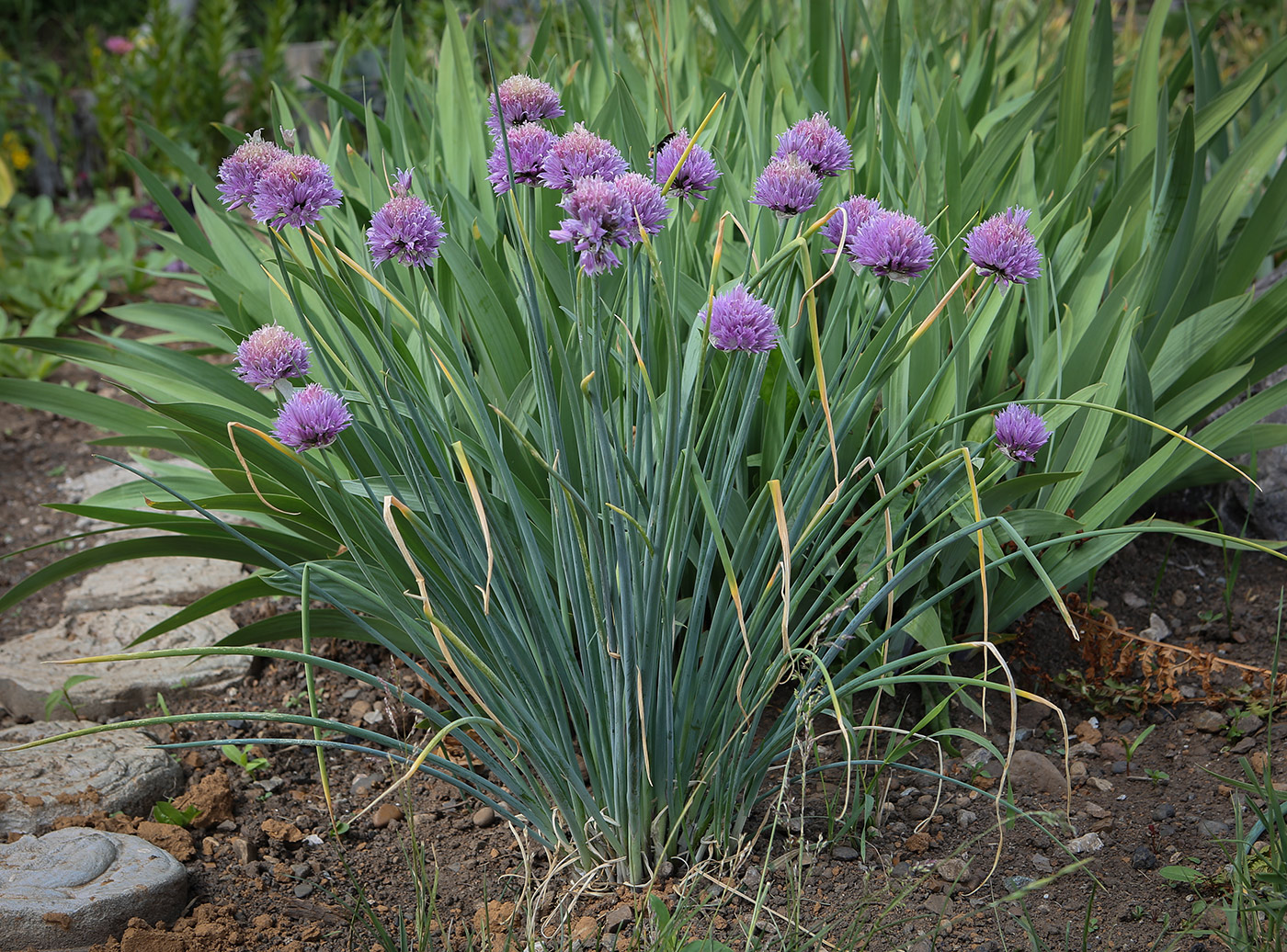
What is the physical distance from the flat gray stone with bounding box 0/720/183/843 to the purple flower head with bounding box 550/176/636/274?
101cm

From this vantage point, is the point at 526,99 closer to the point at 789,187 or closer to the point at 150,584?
the point at 789,187

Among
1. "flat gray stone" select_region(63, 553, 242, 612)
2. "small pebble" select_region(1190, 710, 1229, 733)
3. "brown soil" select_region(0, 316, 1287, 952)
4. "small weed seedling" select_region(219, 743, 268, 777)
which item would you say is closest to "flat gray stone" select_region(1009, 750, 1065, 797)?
"brown soil" select_region(0, 316, 1287, 952)

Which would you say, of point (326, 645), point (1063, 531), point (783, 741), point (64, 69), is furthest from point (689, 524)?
point (64, 69)

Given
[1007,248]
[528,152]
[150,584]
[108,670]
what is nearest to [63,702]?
[108,670]

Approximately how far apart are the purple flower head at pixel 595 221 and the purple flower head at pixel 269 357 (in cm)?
27

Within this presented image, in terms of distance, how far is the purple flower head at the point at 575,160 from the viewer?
0.88 meters

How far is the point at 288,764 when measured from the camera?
1.52 metres

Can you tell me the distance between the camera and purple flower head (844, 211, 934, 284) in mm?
870

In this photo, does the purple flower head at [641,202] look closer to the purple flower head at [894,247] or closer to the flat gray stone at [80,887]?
the purple flower head at [894,247]

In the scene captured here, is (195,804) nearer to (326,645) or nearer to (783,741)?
(326,645)

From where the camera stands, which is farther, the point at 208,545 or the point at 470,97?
the point at 470,97

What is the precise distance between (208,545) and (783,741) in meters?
0.86

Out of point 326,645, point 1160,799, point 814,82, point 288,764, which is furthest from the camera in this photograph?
point 814,82

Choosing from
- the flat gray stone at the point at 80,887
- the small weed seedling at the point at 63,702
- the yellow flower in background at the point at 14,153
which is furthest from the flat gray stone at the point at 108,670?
the yellow flower in background at the point at 14,153
